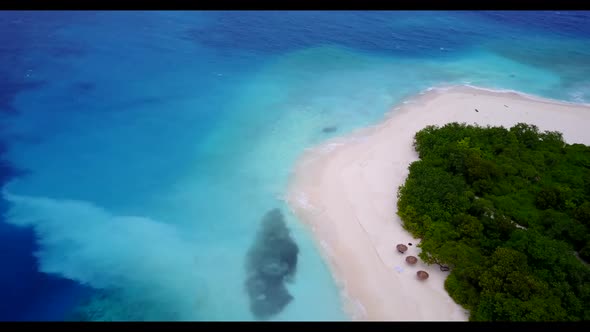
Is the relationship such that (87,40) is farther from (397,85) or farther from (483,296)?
(483,296)

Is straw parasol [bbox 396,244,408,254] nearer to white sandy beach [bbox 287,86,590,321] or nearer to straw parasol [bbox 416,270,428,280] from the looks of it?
white sandy beach [bbox 287,86,590,321]

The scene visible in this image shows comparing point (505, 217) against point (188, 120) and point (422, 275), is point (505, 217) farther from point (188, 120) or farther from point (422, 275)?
point (188, 120)

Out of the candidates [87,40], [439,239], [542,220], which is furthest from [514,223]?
[87,40]

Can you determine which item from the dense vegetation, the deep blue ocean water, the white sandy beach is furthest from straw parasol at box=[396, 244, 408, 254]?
the deep blue ocean water

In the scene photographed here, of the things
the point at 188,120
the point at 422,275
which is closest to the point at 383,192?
the point at 422,275

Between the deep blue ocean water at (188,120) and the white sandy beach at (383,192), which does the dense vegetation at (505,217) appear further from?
the deep blue ocean water at (188,120)
